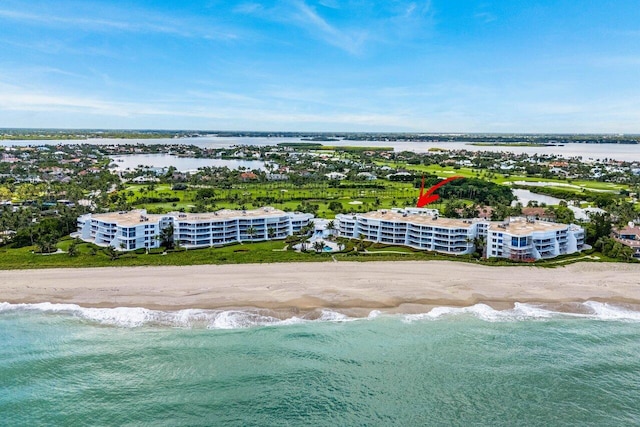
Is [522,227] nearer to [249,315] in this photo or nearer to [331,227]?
[331,227]

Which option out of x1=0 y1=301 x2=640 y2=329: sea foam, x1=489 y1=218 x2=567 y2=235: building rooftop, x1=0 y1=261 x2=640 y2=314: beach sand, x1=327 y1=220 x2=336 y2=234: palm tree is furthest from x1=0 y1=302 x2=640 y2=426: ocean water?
x1=327 y1=220 x2=336 y2=234: palm tree

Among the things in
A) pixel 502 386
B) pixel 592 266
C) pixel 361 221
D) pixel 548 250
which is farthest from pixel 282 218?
pixel 502 386

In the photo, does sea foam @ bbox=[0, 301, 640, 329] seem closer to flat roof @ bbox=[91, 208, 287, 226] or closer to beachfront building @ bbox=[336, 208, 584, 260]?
beachfront building @ bbox=[336, 208, 584, 260]

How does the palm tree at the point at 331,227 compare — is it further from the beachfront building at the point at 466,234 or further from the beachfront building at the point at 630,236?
the beachfront building at the point at 630,236

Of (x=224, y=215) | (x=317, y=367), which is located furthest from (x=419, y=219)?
(x=317, y=367)

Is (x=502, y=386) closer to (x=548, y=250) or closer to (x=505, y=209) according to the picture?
(x=548, y=250)

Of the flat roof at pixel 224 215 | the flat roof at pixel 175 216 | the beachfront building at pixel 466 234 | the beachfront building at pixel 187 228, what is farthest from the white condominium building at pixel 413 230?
the flat roof at pixel 175 216
